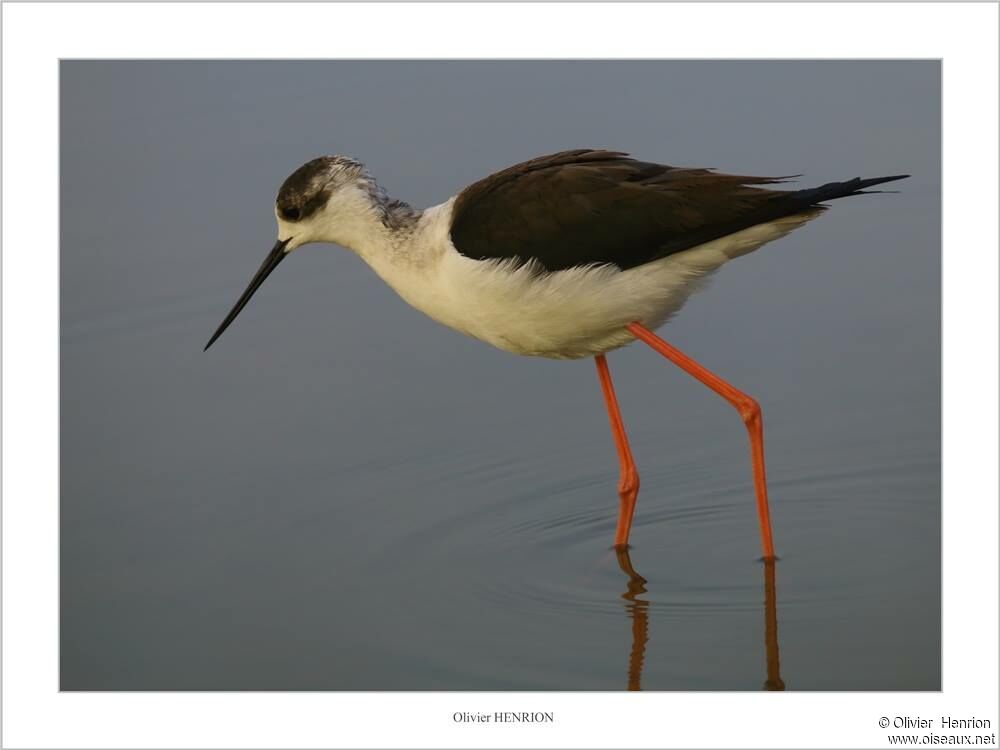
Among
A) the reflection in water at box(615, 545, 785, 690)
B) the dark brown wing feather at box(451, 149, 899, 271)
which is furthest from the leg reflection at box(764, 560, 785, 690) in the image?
the dark brown wing feather at box(451, 149, 899, 271)

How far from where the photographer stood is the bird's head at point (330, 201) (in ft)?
22.5

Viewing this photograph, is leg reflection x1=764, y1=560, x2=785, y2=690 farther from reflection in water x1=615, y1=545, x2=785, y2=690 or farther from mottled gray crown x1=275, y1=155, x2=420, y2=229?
mottled gray crown x1=275, y1=155, x2=420, y2=229

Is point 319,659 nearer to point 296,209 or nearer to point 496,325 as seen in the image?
point 496,325

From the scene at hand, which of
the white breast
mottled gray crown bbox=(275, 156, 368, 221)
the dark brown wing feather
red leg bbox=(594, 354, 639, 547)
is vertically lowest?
red leg bbox=(594, 354, 639, 547)

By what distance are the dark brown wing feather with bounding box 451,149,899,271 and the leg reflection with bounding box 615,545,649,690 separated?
116 centimetres

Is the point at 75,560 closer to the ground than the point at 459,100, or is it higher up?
closer to the ground

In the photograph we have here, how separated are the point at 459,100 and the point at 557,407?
2.85 meters

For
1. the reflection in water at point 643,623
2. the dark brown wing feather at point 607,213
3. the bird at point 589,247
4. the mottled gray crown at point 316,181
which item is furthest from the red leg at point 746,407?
the mottled gray crown at point 316,181

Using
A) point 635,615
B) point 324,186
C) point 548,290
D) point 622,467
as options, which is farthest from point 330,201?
point 635,615

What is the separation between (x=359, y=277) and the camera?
927cm

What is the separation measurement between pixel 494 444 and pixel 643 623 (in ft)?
5.77

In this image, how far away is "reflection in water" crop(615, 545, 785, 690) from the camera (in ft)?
18.3

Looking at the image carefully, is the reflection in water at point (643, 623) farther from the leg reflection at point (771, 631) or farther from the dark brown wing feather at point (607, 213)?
the dark brown wing feather at point (607, 213)

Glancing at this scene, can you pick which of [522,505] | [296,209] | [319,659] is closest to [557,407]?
[522,505]
